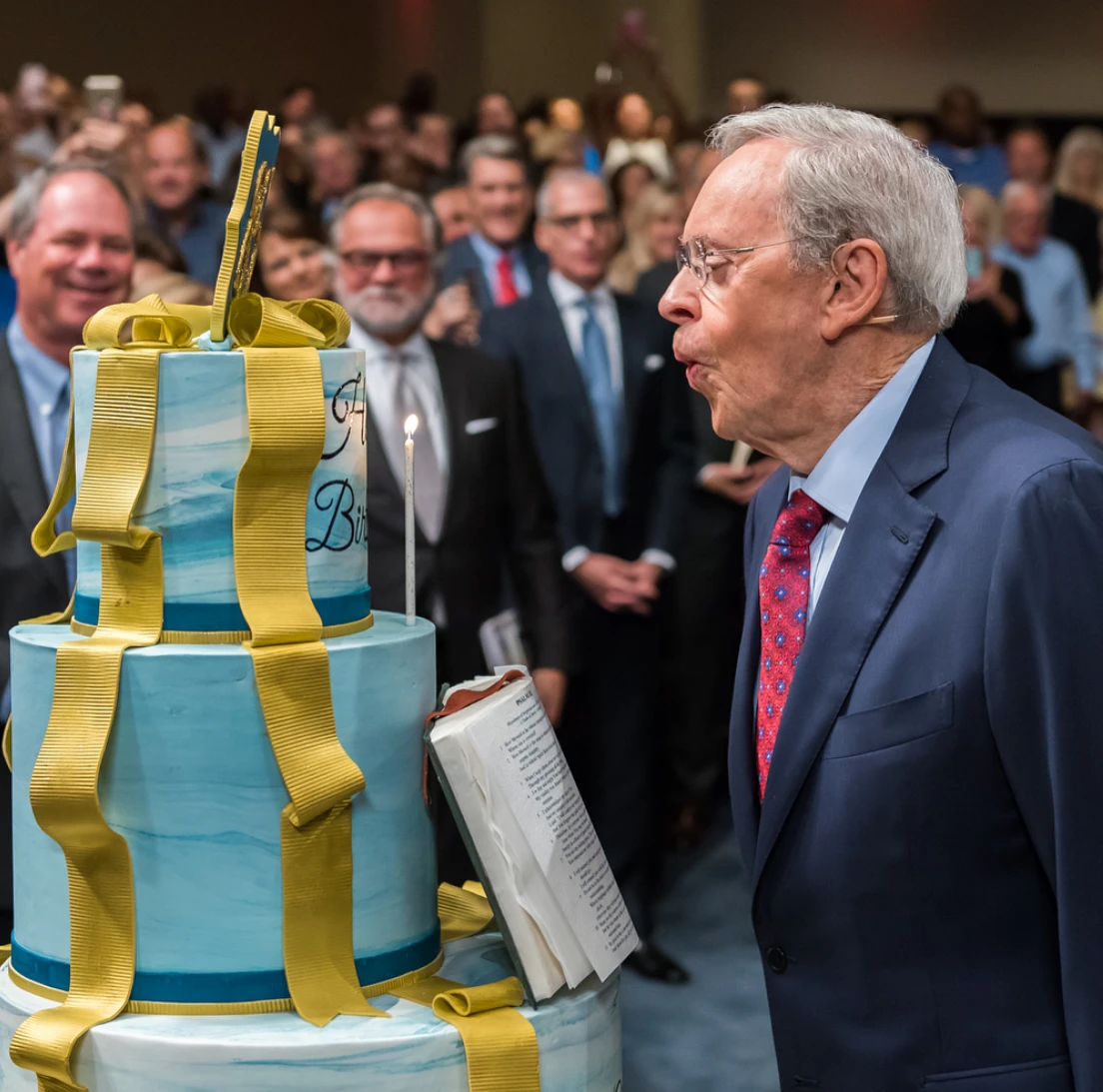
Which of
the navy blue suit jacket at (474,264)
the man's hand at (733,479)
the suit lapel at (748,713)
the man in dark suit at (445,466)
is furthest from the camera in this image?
the navy blue suit jacket at (474,264)

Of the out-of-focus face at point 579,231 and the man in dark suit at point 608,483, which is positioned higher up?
the out-of-focus face at point 579,231

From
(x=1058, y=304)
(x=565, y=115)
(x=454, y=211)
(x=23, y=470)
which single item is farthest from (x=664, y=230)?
(x=565, y=115)

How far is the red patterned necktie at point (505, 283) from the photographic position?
4836 millimetres

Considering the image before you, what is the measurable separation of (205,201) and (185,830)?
4.12 meters

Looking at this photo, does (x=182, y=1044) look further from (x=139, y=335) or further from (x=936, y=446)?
(x=936, y=446)

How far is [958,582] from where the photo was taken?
4.59 feet

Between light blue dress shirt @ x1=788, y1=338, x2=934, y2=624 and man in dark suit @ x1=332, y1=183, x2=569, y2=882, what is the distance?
143 centimetres

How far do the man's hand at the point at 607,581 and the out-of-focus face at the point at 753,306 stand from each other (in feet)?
6.93

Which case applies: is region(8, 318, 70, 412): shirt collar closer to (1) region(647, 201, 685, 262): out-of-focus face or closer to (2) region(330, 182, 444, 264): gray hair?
(2) region(330, 182, 444, 264): gray hair

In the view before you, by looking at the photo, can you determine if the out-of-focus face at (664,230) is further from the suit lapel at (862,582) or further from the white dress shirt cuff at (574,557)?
the suit lapel at (862,582)

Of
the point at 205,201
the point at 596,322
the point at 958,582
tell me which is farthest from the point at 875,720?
the point at 205,201

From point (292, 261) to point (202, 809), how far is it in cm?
267

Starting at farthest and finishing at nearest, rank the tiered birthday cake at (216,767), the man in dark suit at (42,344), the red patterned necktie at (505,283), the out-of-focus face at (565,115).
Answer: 1. the out-of-focus face at (565,115)
2. the red patterned necktie at (505,283)
3. the man in dark suit at (42,344)
4. the tiered birthday cake at (216,767)

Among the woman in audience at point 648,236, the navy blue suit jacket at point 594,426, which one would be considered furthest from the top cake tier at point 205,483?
the woman in audience at point 648,236
